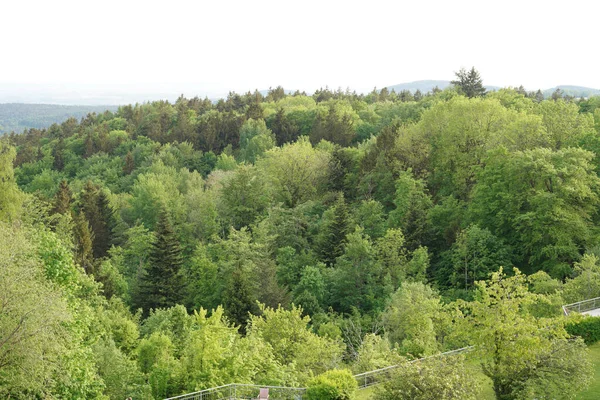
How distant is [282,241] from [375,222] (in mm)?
8173

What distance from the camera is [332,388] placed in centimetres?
1806

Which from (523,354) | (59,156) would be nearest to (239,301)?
(523,354)

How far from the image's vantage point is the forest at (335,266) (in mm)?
17625

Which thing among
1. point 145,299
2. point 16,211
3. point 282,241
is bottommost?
point 145,299

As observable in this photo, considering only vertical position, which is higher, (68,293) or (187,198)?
(68,293)

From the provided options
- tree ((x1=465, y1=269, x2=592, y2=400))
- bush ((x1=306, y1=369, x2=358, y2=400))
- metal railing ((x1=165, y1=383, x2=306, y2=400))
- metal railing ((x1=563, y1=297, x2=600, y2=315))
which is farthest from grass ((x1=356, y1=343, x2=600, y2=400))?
metal railing ((x1=563, y1=297, x2=600, y2=315))

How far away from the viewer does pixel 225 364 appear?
21438 mm

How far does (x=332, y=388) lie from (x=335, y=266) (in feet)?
88.2

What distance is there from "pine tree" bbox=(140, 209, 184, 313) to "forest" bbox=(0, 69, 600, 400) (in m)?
0.14

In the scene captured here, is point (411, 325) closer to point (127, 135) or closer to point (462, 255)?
point (462, 255)

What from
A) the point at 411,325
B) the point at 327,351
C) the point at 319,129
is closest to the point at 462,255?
the point at 411,325

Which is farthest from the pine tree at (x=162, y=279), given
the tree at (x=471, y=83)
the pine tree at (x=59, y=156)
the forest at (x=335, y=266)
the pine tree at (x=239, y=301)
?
the pine tree at (x=59, y=156)

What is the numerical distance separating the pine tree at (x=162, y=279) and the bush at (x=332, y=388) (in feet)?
90.7

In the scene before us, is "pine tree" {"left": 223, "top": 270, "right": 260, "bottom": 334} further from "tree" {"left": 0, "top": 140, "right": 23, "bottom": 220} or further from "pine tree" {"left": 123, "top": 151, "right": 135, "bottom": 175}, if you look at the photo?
"pine tree" {"left": 123, "top": 151, "right": 135, "bottom": 175}
